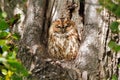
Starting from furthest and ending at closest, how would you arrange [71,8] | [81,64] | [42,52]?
[71,8], [42,52], [81,64]

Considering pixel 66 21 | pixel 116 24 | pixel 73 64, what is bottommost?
pixel 73 64

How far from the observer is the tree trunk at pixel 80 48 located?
2675 millimetres

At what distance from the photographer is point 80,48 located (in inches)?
115

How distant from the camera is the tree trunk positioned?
2.67 m

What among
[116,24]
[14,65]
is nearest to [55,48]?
[116,24]

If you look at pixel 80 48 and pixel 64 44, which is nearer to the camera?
pixel 80 48

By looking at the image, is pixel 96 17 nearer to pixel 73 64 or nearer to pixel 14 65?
→ pixel 73 64

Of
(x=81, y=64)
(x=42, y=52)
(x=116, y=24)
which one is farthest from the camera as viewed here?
(x=42, y=52)

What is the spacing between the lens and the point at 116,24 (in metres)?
1.27

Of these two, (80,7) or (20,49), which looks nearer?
(20,49)

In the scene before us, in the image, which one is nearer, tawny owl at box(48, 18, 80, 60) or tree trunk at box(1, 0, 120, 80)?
tree trunk at box(1, 0, 120, 80)

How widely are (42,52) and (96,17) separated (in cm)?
59

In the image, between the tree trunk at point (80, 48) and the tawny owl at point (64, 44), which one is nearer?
the tree trunk at point (80, 48)

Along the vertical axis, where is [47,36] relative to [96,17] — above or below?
below
